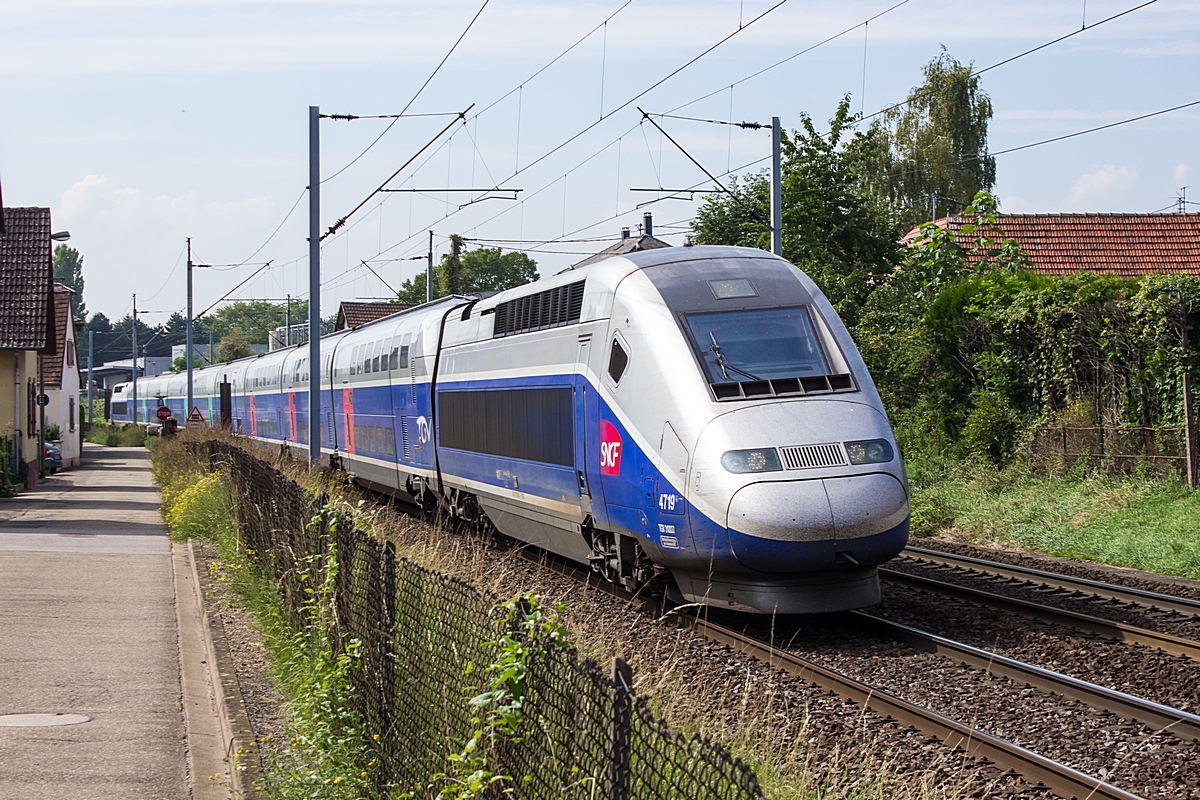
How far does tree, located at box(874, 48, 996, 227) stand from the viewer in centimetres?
5631

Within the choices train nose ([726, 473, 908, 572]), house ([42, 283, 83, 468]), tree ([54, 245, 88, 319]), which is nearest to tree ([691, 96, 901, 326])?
train nose ([726, 473, 908, 572])

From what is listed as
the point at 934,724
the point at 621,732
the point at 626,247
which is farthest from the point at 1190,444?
the point at 621,732

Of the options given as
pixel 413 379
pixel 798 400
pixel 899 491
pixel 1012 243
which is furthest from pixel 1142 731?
pixel 1012 243

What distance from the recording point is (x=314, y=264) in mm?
22344

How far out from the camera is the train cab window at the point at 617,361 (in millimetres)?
10766

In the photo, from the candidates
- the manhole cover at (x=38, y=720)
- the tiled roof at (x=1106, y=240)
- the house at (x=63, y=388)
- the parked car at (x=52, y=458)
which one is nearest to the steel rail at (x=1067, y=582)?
the manhole cover at (x=38, y=720)

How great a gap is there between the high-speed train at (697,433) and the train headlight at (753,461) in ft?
0.03

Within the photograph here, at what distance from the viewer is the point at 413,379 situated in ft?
63.4

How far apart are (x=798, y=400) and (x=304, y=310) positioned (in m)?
143

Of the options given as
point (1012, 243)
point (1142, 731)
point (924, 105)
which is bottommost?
point (1142, 731)

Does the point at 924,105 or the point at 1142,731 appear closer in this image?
the point at 1142,731

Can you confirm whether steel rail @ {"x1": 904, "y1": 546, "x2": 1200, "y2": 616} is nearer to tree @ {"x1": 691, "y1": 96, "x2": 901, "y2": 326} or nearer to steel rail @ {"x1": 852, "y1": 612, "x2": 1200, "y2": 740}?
steel rail @ {"x1": 852, "y1": 612, "x2": 1200, "y2": 740}

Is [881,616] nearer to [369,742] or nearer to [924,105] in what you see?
[369,742]

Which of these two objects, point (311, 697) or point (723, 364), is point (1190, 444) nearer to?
point (723, 364)
